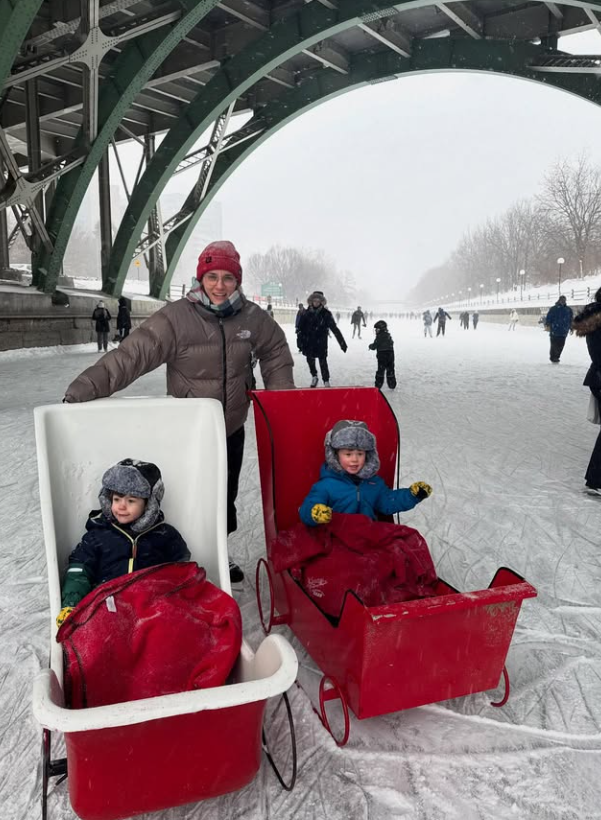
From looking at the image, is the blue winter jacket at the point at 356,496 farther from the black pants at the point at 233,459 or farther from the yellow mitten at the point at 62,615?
the yellow mitten at the point at 62,615

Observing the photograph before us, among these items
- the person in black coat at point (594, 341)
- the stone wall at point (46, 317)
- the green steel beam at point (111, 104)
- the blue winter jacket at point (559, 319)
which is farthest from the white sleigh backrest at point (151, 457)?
the stone wall at point (46, 317)

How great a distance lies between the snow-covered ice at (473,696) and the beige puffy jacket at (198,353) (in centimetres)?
41

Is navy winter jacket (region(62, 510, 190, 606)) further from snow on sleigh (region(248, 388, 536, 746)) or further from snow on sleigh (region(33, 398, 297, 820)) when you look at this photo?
snow on sleigh (region(248, 388, 536, 746))

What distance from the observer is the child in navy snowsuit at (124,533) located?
79.6 inches

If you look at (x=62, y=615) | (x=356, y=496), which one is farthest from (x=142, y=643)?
(x=356, y=496)

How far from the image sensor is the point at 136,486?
2.07 meters

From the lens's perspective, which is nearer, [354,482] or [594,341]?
[354,482]

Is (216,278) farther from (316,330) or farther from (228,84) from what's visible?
(228,84)

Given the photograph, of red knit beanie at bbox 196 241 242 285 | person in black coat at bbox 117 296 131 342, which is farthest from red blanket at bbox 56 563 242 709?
person in black coat at bbox 117 296 131 342

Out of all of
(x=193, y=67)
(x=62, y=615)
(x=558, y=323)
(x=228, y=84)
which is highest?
(x=193, y=67)

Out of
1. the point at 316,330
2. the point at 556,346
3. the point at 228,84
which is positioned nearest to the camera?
the point at 316,330

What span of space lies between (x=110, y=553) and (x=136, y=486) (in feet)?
0.80

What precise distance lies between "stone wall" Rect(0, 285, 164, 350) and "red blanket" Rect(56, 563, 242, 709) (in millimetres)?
14363

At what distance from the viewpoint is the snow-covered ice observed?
5.63ft
